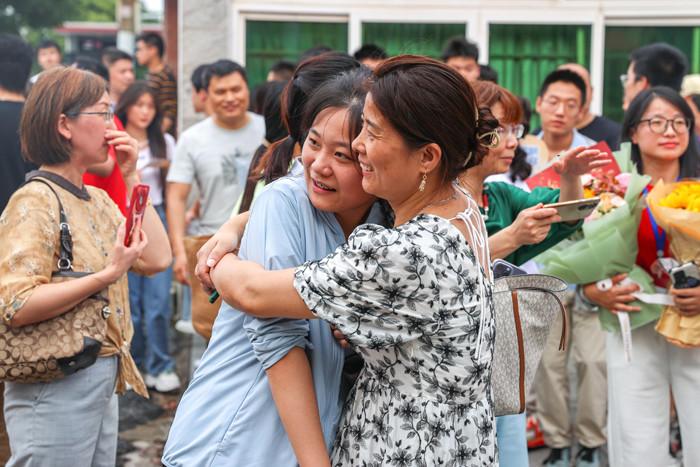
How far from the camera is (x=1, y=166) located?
18.6ft

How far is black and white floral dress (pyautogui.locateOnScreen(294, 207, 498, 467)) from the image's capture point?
7.65 ft

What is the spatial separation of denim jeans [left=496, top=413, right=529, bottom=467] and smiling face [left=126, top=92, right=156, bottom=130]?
4.91 metres

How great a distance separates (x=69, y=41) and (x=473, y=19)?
41.3m

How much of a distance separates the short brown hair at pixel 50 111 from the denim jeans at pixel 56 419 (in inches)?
31.3

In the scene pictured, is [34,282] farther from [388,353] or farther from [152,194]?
[152,194]

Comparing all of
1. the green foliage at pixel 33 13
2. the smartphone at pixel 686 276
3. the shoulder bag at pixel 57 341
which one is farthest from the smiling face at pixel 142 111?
the green foliage at pixel 33 13

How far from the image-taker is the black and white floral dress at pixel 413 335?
2.33 metres

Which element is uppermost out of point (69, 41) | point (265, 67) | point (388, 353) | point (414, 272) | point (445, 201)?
point (69, 41)

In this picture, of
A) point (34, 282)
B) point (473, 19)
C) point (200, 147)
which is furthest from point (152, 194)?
point (34, 282)

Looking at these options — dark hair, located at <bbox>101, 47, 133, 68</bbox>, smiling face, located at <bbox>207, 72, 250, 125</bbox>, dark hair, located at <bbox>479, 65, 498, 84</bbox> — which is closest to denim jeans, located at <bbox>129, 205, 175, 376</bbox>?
smiling face, located at <bbox>207, 72, 250, 125</bbox>

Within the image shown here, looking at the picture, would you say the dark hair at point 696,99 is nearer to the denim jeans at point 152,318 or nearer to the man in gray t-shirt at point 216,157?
the man in gray t-shirt at point 216,157

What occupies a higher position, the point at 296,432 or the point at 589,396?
the point at 296,432

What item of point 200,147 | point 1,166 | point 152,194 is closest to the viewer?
point 1,166

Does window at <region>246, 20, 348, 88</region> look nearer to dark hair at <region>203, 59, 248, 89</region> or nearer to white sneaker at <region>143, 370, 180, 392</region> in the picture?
dark hair at <region>203, 59, 248, 89</region>
